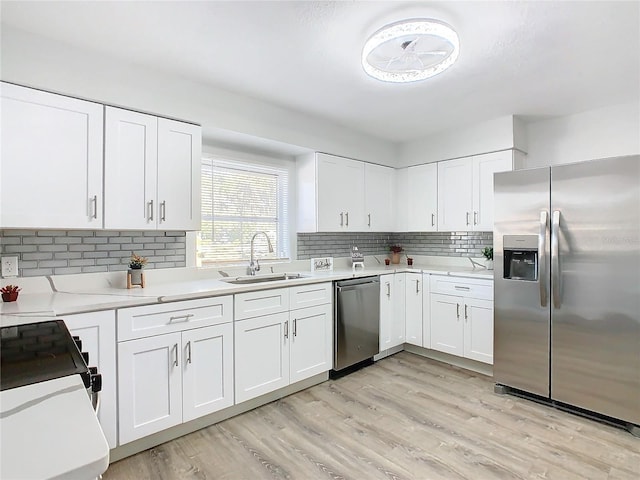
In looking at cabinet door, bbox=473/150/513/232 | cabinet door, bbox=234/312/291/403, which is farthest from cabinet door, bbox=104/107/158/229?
cabinet door, bbox=473/150/513/232

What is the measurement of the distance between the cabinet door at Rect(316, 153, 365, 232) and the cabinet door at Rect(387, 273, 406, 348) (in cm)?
70

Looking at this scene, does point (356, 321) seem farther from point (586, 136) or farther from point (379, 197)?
point (586, 136)

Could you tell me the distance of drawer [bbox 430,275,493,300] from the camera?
10.8 feet

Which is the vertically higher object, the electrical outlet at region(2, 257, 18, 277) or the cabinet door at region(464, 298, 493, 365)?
the electrical outlet at region(2, 257, 18, 277)

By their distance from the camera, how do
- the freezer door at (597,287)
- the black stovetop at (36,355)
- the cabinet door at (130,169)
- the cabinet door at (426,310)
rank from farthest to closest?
the cabinet door at (426,310) < the freezer door at (597,287) < the cabinet door at (130,169) < the black stovetop at (36,355)

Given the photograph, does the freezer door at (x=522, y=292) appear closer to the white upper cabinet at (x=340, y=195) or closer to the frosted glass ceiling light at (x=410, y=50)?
the frosted glass ceiling light at (x=410, y=50)

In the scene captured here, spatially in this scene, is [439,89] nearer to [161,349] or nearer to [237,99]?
[237,99]

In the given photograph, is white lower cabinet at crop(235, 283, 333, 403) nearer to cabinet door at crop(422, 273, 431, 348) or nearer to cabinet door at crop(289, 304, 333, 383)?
cabinet door at crop(289, 304, 333, 383)

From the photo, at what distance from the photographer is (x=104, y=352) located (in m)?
1.97

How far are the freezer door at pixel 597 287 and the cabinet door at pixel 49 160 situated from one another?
315 centimetres

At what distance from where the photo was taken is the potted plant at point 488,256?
380 centimetres

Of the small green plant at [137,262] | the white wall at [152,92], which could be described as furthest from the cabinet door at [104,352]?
the white wall at [152,92]

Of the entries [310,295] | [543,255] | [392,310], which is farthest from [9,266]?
[543,255]

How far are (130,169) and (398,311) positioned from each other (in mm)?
2820
